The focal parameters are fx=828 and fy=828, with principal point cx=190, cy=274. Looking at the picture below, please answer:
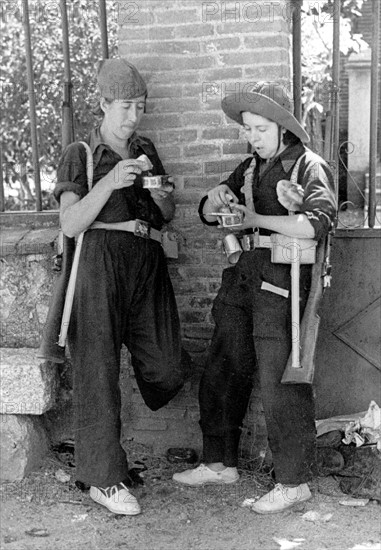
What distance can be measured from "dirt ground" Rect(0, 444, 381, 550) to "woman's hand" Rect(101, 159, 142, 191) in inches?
62.4

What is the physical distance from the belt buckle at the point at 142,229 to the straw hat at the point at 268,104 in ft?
2.24

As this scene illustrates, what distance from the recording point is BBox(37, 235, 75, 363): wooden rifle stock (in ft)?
13.4

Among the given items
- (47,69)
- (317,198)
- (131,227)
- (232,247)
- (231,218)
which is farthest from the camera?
(47,69)

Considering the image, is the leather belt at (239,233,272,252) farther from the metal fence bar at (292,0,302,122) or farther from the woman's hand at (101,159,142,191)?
the metal fence bar at (292,0,302,122)

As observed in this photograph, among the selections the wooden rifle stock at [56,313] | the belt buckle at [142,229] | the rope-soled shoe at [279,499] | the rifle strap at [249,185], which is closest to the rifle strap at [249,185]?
the rifle strap at [249,185]

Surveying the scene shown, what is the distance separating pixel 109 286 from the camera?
399cm

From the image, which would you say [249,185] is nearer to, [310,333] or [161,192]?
[161,192]

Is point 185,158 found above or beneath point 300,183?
above

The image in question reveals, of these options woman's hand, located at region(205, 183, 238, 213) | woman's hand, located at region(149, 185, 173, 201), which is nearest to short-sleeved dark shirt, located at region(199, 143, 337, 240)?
woman's hand, located at region(205, 183, 238, 213)

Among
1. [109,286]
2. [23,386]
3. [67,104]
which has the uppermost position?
[67,104]

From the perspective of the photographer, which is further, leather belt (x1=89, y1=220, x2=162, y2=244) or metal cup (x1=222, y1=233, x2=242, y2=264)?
metal cup (x1=222, y1=233, x2=242, y2=264)

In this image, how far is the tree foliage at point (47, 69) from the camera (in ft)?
23.5

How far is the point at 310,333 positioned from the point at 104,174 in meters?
1.25

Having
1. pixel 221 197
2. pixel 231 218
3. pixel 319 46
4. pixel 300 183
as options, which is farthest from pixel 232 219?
Result: pixel 319 46
